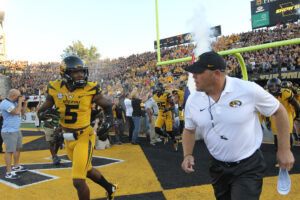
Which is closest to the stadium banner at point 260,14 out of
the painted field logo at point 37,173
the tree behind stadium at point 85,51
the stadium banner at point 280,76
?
the stadium banner at point 280,76

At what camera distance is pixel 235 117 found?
80.3 inches

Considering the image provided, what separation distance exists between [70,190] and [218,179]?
2.98 m

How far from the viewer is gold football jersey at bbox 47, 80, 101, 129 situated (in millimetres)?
3389

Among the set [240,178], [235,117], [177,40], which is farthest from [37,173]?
[177,40]

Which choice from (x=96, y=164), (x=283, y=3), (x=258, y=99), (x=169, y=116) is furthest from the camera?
(x=283, y=3)

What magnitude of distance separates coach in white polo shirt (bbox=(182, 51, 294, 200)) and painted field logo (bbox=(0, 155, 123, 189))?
3895mm

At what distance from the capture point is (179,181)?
4562 millimetres

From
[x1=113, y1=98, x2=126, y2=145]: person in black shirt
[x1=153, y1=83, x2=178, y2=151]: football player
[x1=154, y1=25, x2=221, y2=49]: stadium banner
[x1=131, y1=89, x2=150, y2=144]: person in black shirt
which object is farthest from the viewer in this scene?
[x1=154, y1=25, x2=221, y2=49]: stadium banner

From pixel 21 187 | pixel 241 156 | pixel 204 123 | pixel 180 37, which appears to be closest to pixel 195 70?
pixel 204 123

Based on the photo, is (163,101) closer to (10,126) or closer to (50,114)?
(10,126)

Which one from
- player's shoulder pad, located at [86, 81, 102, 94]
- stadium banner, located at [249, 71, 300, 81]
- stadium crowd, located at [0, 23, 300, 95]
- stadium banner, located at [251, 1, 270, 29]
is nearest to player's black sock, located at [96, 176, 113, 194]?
player's shoulder pad, located at [86, 81, 102, 94]

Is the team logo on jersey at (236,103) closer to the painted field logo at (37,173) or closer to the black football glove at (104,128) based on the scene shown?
the black football glove at (104,128)

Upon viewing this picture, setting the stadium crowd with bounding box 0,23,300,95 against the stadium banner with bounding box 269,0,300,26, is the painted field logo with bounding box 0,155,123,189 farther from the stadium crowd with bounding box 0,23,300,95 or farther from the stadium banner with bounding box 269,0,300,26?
the stadium banner with bounding box 269,0,300,26

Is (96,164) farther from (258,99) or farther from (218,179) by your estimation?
(258,99)
